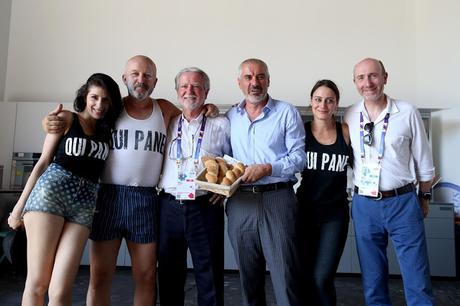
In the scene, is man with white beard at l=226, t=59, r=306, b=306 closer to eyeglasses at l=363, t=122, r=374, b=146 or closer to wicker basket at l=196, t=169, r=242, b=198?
wicker basket at l=196, t=169, r=242, b=198

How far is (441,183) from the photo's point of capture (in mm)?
4078

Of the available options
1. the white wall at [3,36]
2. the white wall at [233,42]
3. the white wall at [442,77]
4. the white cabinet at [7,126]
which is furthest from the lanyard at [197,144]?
the white wall at [3,36]

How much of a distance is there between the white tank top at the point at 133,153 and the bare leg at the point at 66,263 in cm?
31

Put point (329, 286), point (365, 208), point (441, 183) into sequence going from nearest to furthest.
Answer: point (329, 286) → point (365, 208) → point (441, 183)

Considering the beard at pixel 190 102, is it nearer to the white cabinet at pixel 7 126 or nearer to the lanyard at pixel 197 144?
the lanyard at pixel 197 144

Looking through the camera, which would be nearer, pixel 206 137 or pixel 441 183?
pixel 206 137

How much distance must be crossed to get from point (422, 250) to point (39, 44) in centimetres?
530

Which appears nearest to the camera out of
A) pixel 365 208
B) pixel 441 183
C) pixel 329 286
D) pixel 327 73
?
pixel 329 286

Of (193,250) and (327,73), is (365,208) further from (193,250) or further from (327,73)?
(327,73)

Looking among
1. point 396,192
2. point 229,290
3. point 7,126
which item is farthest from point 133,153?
point 7,126

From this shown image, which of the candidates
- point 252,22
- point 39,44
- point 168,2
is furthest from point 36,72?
point 252,22

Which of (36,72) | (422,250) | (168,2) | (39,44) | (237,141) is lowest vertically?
(422,250)

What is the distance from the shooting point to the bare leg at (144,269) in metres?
1.76

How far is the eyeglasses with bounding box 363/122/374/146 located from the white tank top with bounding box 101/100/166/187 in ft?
3.86
